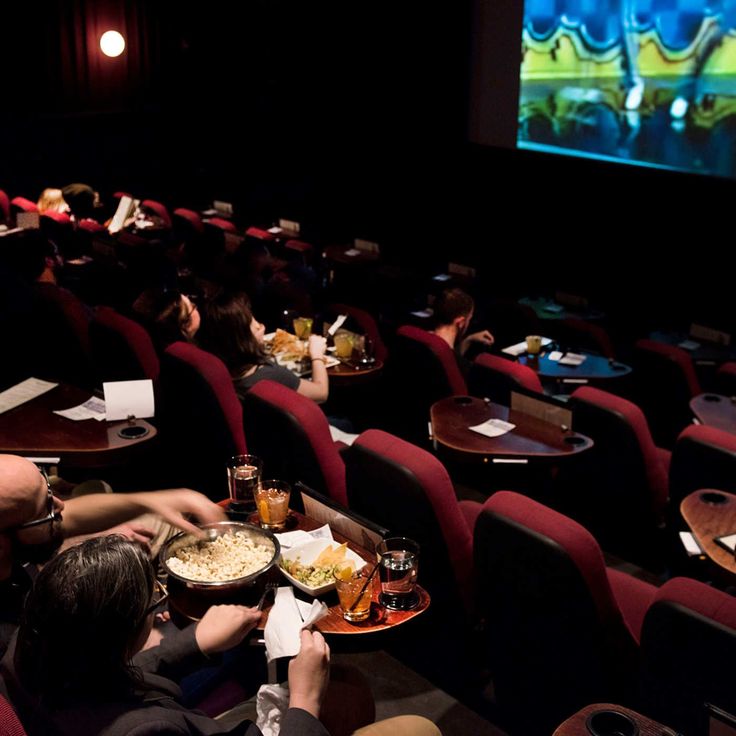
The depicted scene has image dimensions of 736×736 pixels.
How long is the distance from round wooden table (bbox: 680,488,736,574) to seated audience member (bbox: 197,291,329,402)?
5.87ft

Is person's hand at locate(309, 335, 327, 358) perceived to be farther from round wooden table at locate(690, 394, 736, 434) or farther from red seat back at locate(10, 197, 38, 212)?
red seat back at locate(10, 197, 38, 212)

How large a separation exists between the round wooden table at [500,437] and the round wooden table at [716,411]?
0.83 metres

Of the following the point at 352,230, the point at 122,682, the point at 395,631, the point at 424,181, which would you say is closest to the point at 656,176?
the point at 424,181

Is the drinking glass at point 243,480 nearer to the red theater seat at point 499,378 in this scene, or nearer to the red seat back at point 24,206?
the red theater seat at point 499,378

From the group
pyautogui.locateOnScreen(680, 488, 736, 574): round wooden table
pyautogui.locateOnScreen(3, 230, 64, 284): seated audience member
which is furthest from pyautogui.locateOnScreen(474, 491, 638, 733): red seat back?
pyautogui.locateOnScreen(3, 230, 64, 284): seated audience member

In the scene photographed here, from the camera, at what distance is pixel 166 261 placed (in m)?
6.61

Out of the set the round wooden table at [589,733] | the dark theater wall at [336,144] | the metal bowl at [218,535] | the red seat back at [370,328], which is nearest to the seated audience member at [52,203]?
the dark theater wall at [336,144]

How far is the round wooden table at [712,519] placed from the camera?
2.72m

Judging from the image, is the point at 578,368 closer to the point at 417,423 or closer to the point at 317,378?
the point at 417,423

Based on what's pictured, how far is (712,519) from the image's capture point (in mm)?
2947

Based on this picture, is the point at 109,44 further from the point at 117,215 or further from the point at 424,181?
the point at 424,181

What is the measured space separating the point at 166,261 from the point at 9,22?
505cm

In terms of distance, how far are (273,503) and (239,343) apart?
1.32 metres

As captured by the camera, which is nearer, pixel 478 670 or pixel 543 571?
pixel 543 571
